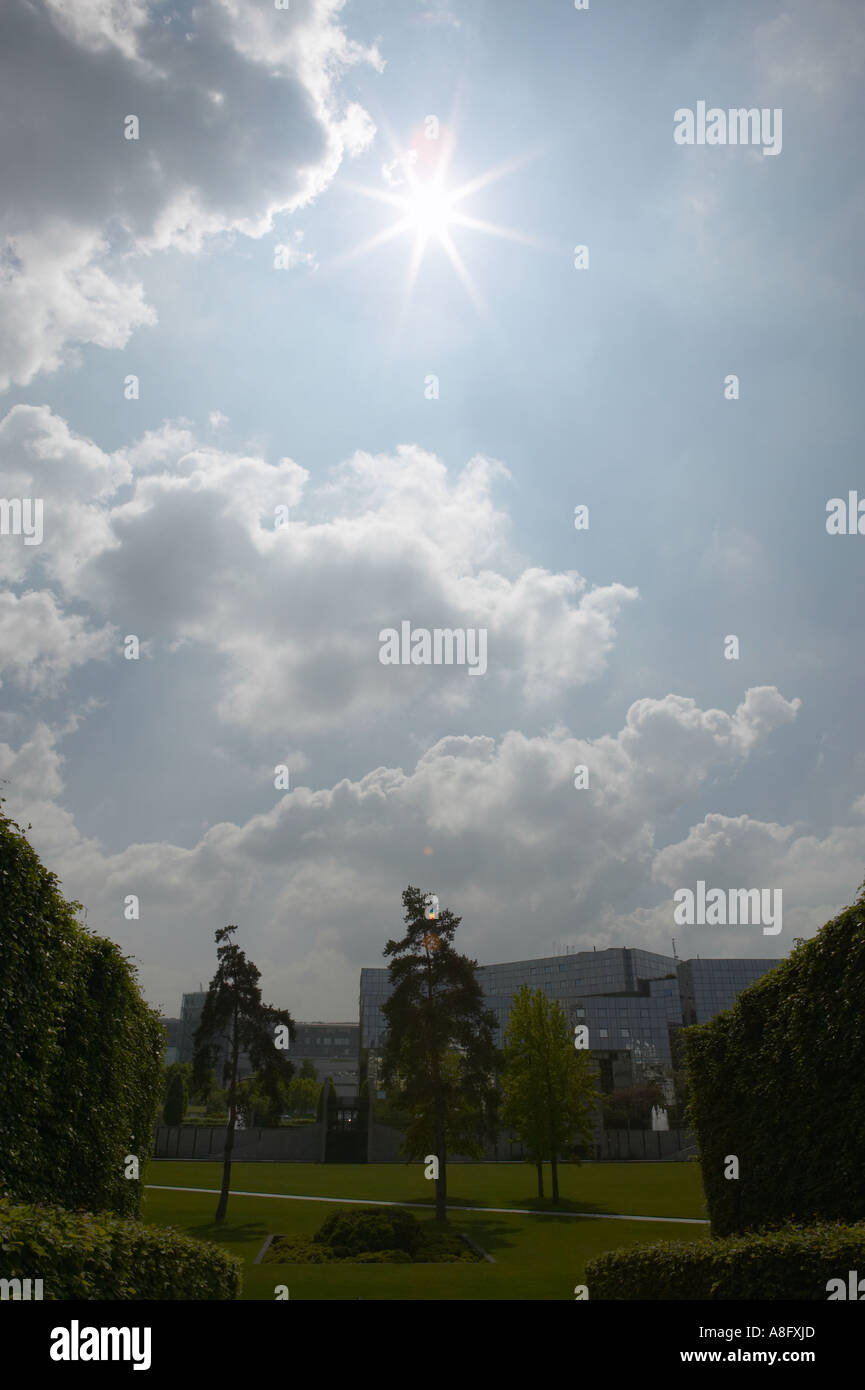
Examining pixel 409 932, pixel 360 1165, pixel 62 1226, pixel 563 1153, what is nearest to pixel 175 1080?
pixel 360 1165

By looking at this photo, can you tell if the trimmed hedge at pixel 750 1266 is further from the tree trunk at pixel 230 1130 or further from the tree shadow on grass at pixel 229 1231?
the tree trunk at pixel 230 1130

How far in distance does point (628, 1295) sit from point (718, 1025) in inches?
242

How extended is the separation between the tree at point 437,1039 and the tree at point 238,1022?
198 inches

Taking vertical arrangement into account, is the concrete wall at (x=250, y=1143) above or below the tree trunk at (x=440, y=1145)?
below

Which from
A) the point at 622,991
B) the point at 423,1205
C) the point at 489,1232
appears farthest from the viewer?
the point at 622,991

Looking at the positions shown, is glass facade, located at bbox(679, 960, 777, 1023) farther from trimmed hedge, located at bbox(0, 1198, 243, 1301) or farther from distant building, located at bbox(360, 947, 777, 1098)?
trimmed hedge, located at bbox(0, 1198, 243, 1301)

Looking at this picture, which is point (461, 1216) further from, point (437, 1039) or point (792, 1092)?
point (792, 1092)

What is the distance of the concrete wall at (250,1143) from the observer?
61.2 metres

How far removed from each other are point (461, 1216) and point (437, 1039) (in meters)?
7.37

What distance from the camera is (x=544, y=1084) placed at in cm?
4112

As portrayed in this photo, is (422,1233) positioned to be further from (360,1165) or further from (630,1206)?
(360,1165)

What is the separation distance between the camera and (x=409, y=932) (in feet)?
119

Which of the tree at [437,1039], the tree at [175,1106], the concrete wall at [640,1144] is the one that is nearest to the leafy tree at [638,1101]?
the concrete wall at [640,1144]

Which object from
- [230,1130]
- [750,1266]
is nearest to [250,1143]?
[230,1130]
